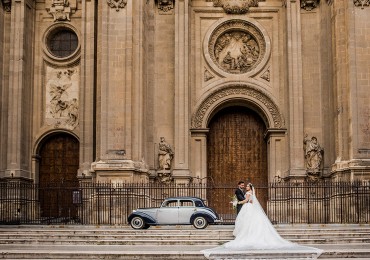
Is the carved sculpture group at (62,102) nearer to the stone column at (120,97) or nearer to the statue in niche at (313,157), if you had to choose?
the stone column at (120,97)

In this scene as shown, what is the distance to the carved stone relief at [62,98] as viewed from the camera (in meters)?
33.3

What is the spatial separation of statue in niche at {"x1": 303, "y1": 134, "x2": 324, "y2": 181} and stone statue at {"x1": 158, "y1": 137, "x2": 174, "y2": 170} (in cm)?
618

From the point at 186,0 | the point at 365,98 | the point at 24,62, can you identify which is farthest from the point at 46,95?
the point at 365,98

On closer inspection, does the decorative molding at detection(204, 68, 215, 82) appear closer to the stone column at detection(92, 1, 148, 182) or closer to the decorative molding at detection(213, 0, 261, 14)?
the decorative molding at detection(213, 0, 261, 14)

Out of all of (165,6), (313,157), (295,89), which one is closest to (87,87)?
(165,6)

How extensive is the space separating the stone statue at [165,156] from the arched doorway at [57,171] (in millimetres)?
4314

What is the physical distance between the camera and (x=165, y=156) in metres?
31.8

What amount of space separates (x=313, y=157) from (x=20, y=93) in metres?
13.9

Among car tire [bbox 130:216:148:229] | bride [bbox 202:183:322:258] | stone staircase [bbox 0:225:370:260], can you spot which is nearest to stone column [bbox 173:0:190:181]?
car tire [bbox 130:216:148:229]

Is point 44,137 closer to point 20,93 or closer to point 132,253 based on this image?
point 20,93

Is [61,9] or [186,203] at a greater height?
[61,9]

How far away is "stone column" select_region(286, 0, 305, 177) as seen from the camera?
104 ft

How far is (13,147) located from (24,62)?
13.5 ft

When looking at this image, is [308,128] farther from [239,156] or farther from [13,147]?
[13,147]
